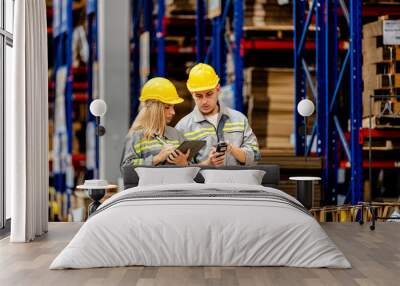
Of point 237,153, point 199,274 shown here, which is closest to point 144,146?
point 237,153

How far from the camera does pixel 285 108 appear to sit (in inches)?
294

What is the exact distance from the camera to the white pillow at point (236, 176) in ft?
20.0

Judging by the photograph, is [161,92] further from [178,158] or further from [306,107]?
[306,107]

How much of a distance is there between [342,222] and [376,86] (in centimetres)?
144

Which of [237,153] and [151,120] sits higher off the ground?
[151,120]

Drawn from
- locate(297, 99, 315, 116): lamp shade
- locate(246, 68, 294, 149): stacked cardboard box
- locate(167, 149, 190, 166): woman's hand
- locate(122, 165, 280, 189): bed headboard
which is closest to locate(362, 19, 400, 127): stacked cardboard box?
locate(297, 99, 315, 116): lamp shade

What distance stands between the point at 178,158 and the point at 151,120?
0.51m

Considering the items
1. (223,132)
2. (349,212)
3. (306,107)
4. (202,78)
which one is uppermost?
(202,78)

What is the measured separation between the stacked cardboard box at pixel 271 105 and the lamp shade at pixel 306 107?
1.83ft

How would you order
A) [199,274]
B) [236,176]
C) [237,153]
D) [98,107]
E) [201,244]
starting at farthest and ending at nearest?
[98,107] → [237,153] → [236,176] → [201,244] → [199,274]

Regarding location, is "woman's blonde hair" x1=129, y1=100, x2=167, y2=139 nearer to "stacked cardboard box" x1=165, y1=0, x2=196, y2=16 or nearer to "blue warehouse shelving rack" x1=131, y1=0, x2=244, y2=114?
"blue warehouse shelving rack" x1=131, y1=0, x2=244, y2=114

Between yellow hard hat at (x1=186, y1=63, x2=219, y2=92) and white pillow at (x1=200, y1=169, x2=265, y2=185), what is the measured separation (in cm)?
103

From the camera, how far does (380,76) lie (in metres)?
6.98

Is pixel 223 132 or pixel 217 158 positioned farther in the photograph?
pixel 223 132
